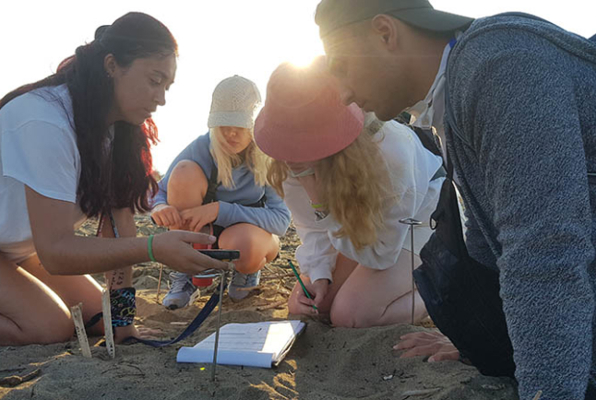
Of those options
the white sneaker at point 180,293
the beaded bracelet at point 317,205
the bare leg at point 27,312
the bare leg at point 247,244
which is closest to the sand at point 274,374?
the bare leg at point 27,312

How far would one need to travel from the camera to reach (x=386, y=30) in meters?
1.45

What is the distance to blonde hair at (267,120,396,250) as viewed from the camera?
2479 mm

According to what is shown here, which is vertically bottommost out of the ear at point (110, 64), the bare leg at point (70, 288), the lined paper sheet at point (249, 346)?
the lined paper sheet at point (249, 346)

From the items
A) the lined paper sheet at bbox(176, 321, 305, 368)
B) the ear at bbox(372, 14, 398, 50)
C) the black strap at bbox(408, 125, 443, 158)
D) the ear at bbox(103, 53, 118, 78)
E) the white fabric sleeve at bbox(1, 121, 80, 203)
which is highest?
the ear at bbox(103, 53, 118, 78)

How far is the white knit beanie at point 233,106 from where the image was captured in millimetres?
3363

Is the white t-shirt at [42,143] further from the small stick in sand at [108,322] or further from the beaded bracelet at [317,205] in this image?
the beaded bracelet at [317,205]

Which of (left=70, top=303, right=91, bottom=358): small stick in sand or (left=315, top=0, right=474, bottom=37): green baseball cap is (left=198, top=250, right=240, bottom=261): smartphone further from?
(left=315, top=0, right=474, bottom=37): green baseball cap

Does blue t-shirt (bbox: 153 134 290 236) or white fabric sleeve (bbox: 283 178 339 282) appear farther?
blue t-shirt (bbox: 153 134 290 236)

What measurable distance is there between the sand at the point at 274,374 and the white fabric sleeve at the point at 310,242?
0.39 m

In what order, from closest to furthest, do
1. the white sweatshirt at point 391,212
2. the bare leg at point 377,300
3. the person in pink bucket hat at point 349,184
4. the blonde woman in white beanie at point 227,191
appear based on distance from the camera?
the person in pink bucket hat at point 349,184 → the white sweatshirt at point 391,212 → the bare leg at point 377,300 → the blonde woman in white beanie at point 227,191

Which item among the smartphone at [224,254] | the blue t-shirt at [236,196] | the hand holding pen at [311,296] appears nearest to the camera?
the smartphone at [224,254]

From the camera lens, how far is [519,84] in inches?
44.6

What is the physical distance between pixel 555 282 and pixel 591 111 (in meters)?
0.42

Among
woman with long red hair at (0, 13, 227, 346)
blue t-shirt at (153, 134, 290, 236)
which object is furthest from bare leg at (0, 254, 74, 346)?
blue t-shirt at (153, 134, 290, 236)
